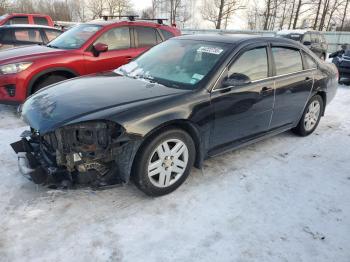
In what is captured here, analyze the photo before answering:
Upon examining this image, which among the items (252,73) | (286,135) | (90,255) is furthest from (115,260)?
(286,135)

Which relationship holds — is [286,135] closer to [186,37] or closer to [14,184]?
[186,37]

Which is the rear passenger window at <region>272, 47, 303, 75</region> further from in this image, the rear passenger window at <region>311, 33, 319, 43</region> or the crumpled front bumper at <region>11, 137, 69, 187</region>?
the rear passenger window at <region>311, 33, 319, 43</region>

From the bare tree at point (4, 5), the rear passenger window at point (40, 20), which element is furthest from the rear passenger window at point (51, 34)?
the bare tree at point (4, 5)

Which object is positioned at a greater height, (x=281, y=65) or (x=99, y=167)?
(x=281, y=65)

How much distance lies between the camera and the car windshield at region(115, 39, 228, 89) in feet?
11.6

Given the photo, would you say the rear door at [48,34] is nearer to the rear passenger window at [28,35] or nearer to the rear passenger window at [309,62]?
the rear passenger window at [28,35]

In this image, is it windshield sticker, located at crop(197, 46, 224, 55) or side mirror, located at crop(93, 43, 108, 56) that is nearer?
windshield sticker, located at crop(197, 46, 224, 55)

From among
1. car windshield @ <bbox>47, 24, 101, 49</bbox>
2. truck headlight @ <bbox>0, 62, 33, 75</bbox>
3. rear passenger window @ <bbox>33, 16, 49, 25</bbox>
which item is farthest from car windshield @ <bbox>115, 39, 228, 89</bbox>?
rear passenger window @ <bbox>33, 16, 49, 25</bbox>

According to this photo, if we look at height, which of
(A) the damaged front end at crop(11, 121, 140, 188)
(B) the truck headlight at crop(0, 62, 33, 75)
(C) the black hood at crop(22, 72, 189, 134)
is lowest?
(A) the damaged front end at crop(11, 121, 140, 188)

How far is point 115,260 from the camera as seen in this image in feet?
8.03

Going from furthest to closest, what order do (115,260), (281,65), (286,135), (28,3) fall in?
1. (28,3)
2. (286,135)
3. (281,65)
4. (115,260)

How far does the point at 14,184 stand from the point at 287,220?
2.84m

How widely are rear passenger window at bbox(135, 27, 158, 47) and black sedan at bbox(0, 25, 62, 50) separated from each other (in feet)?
11.3

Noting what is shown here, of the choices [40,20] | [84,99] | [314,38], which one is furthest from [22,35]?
[314,38]
